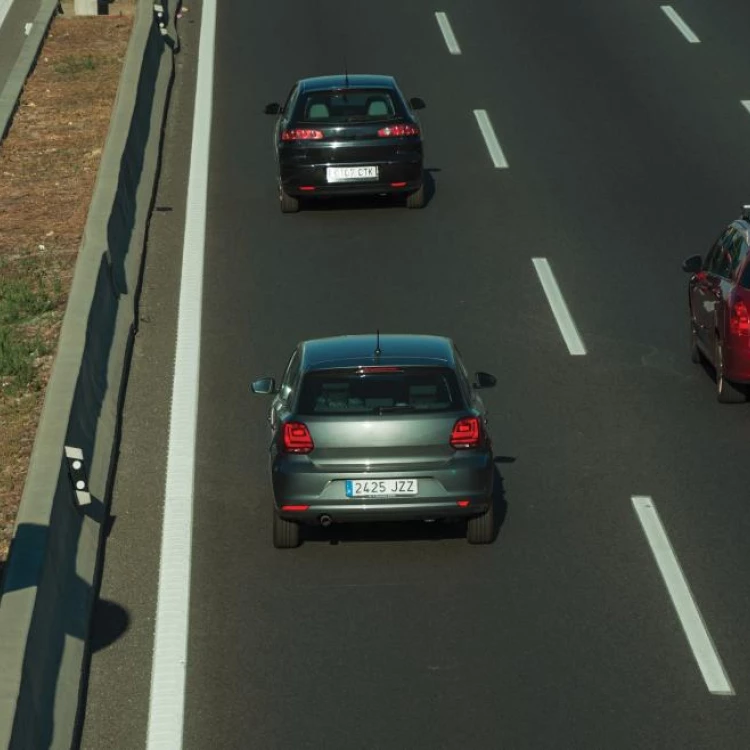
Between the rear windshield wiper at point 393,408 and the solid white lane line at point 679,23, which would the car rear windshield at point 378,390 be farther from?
the solid white lane line at point 679,23

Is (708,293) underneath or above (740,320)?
underneath

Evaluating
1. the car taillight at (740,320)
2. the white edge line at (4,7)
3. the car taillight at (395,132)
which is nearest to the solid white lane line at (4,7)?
the white edge line at (4,7)

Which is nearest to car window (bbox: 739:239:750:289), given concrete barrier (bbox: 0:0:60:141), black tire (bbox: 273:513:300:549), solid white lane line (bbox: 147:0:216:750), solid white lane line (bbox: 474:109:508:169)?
solid white lane line (bbox: 147:0:216:750)

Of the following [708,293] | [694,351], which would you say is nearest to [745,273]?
[708,293]

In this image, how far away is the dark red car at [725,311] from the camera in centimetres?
1625

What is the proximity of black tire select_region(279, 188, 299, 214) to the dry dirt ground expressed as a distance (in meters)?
2.47

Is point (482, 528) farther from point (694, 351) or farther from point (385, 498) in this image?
point (694, 351)

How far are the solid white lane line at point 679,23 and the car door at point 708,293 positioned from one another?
54.9 feet

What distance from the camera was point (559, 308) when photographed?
1952 centimetres

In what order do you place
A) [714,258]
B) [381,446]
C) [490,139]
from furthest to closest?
[490,139]
[714,258]
[381,446]

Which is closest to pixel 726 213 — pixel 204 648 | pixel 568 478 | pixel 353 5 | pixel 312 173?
pixel 312 173

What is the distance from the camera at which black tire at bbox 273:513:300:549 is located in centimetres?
1330

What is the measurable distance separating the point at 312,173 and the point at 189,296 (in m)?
→ 3.82

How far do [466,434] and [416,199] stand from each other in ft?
37.4
